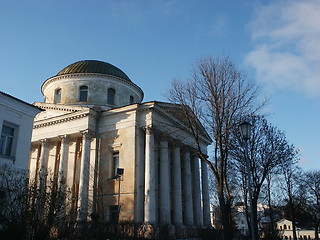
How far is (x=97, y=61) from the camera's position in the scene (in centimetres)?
3400

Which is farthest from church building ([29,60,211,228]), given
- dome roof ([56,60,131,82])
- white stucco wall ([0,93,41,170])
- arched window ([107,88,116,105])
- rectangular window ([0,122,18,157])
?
rectangular window ([0,122,18,157])

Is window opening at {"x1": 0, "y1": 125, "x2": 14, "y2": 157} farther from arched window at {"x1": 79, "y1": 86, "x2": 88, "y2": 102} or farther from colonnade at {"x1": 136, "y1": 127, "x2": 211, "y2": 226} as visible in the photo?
arched window at {"x1": 79, "y1": 86, "x2": 88, "y2": 102}

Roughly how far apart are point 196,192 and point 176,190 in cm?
440

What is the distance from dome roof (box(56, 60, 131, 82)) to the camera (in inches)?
1246

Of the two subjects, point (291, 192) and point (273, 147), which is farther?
point (291, 192)

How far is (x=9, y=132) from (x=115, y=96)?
1599 centimetres

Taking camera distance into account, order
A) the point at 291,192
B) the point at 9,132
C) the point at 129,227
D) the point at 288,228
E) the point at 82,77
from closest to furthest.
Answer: the point at 9,132 → the point at 129,227 → the point at 82,77 → the point at 291,192 → the point at 288,228

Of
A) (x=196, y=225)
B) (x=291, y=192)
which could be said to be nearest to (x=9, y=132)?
(x=196, y=225)

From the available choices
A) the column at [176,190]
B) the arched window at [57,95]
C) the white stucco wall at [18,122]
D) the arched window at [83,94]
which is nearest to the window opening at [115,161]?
the column at [176,190]

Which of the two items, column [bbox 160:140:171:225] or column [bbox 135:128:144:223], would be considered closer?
column [bbox 135:128:144:223]

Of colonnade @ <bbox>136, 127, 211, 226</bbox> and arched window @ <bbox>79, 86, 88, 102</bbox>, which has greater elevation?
arched window @ <bbox>79, 86, 88, 102</bbox>

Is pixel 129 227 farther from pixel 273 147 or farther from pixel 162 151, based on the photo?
pixel 273 147

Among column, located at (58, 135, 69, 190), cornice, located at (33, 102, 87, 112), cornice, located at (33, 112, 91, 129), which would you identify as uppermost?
cornice, located at (33, 102, 87, 112)

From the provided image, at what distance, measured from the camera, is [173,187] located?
26547mm
